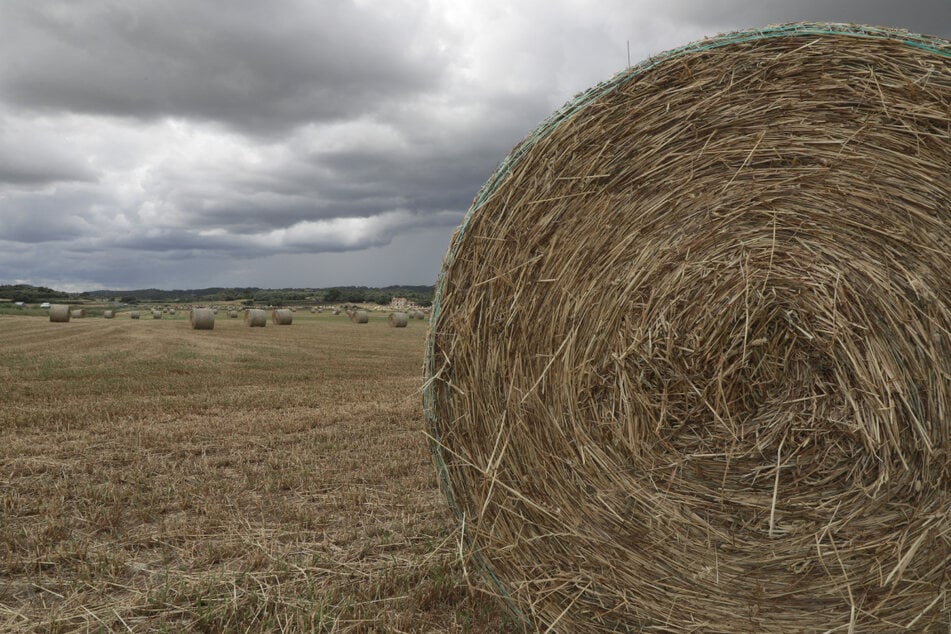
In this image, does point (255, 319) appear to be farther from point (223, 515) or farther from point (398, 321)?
point (223, 515)

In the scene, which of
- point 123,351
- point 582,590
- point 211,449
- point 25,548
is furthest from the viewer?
point 123,351

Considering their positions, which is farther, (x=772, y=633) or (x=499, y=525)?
(x=499, y=525)

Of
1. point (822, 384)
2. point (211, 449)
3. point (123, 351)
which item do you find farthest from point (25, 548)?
point (123, 351)

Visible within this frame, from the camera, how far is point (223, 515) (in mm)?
4492

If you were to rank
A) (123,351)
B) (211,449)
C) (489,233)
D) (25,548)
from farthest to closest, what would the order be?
(123,351) < (211,449) < (25,548) < (489,233)

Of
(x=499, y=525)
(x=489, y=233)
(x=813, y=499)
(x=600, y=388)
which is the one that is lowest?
(x=499, y=525)

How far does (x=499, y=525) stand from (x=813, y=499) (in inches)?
54.3

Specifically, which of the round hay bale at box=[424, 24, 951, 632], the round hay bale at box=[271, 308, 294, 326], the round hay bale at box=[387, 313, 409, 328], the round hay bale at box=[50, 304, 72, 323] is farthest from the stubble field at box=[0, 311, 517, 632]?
the round hay bale at box=[50, 304, 72, 323]

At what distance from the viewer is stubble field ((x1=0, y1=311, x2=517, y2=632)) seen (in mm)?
3221

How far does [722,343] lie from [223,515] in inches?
135

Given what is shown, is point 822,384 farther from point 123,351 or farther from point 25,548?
point 123,351

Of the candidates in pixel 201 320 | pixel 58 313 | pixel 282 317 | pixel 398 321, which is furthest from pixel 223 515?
pixel 58 313

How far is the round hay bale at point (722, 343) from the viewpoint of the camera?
2660 mm

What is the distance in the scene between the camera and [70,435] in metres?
6.77
